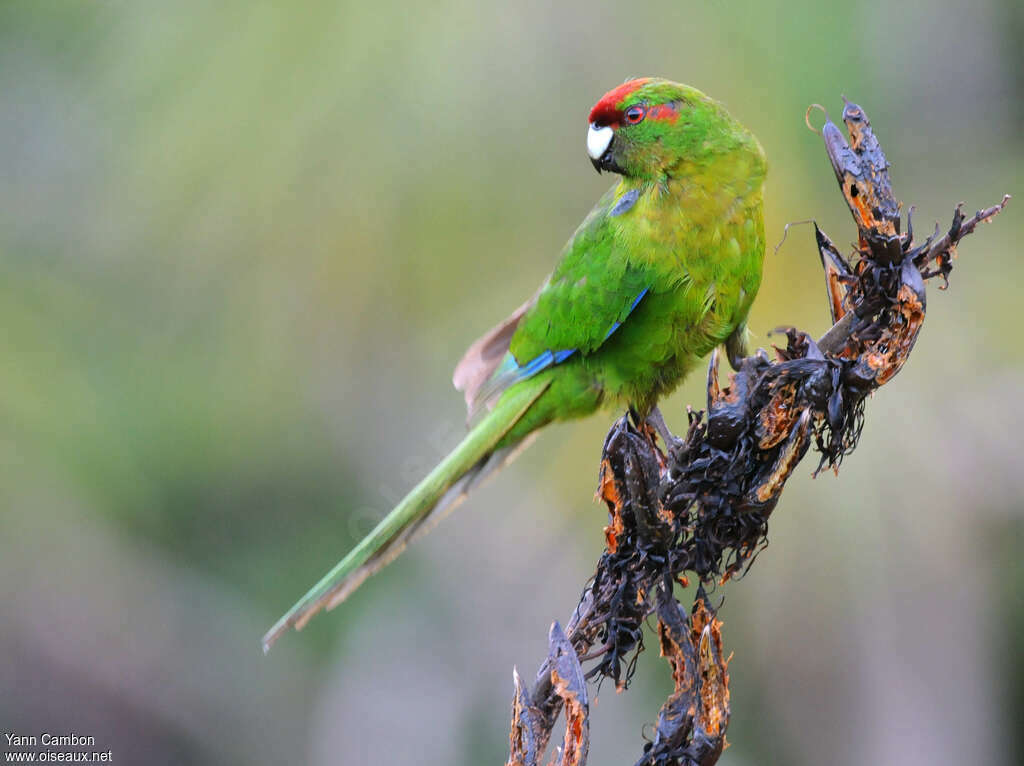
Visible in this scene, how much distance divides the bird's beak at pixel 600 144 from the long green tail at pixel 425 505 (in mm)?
854

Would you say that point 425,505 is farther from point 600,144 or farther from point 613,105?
point 613,105

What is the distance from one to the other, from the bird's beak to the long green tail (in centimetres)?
85

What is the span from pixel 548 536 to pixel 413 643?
1390 millimetres

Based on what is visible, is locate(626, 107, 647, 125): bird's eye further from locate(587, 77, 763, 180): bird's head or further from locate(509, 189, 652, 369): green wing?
locate(509, 189, 652, 369): green wing

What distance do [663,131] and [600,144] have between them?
240mm

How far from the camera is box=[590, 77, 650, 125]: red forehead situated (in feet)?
11.8

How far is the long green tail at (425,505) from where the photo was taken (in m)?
2.93

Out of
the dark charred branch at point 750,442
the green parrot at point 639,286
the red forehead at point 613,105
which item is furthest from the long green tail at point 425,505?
the red forehead at point 613,105

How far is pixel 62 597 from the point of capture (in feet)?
22.5

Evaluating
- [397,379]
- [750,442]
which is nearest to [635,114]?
[750,442]

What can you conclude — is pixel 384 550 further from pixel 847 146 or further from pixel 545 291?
pixel 847 146

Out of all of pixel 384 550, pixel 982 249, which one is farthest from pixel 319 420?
pixel 982 249

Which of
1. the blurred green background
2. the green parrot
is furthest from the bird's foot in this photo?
the blurred green background

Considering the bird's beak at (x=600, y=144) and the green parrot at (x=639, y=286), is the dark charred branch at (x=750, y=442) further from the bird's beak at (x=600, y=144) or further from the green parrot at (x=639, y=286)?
the bird's beak at (x=600, y=144)
